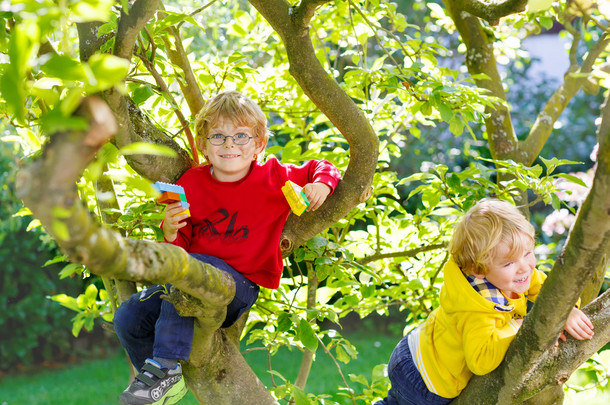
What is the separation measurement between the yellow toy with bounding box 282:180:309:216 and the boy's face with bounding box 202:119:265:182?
0.28m

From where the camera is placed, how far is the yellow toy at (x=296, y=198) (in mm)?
1956

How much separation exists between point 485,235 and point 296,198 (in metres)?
0.60

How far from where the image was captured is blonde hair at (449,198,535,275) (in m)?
1.76

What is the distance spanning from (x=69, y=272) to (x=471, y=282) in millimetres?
1499

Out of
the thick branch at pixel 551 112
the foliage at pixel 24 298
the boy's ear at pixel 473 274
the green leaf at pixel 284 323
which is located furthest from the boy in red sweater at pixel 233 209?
the foliage at pixel 24 298

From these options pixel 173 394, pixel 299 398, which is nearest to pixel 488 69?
pixel 299 398

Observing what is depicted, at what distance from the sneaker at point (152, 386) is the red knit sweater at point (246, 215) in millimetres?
419

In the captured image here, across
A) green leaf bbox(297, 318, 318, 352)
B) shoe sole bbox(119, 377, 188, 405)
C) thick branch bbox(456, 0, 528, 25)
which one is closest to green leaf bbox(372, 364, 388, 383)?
green leaf bbox(297, 318, 318, 352)

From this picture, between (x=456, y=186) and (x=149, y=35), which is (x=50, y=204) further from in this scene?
(x=456, y=186)

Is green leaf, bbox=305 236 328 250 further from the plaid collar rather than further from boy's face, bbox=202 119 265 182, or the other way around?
the plaid collar

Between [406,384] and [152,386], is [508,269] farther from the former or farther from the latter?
[152,386]

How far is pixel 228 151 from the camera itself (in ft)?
7.07

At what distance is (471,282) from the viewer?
1766 millimetres

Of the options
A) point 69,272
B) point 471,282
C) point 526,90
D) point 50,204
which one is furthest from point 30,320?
point 526,90
